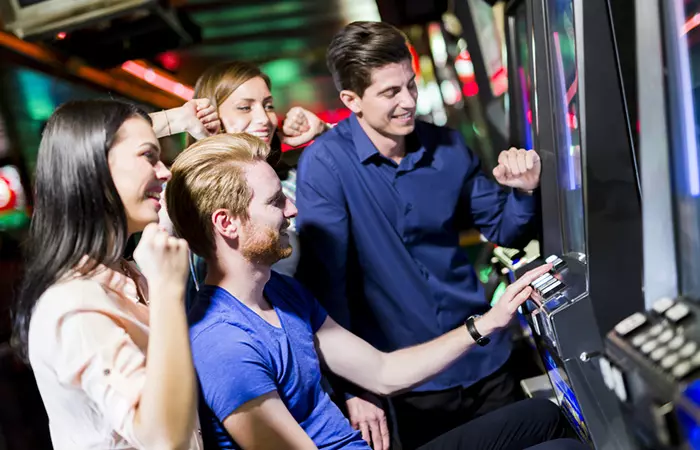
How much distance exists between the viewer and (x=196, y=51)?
3.71 meters

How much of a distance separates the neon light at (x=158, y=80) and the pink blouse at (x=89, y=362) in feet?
5.88

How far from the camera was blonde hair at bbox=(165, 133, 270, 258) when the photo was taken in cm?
148

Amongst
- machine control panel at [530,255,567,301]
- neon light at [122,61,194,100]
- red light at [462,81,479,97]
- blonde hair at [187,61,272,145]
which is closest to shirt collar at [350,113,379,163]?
blonde hair at [187,61,272,145]

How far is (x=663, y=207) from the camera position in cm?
106

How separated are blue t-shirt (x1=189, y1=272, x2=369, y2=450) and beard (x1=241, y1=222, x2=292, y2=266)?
0.10 meters

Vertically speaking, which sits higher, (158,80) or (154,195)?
(158,80)

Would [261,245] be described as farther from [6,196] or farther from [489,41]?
[489,41]

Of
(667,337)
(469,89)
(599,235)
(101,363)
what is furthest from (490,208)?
(469,89)

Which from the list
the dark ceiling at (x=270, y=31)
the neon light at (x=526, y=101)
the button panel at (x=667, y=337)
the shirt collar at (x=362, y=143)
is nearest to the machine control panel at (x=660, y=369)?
the button panel at (x=667, y=337)

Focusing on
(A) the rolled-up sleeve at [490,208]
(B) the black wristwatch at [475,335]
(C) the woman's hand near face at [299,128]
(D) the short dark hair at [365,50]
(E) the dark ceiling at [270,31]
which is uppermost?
(E) the dark ceiling at [270,31]

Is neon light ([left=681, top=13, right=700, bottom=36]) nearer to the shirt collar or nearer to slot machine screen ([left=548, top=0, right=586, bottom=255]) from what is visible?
slot machine screen ([left=548, top=0, right=586, bottom=255])

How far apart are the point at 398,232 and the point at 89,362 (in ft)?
3.29

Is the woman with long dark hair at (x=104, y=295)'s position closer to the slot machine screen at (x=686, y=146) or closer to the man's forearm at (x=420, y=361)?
the man's forearm at (x=420, y=361)

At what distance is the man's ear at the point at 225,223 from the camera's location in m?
1.47
